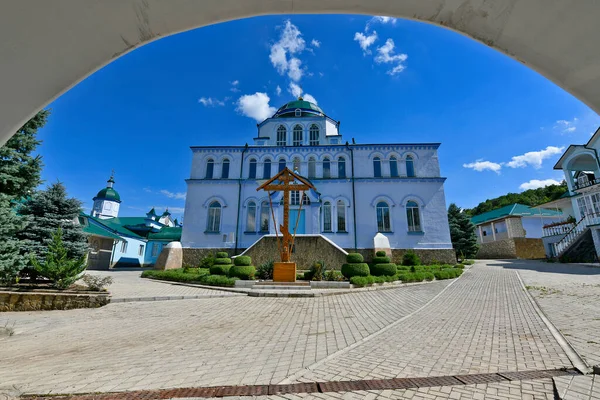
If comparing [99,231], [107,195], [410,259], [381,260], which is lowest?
[381,260]

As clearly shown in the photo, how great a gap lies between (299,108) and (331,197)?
10922mm

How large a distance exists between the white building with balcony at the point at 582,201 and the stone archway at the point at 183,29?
28.5 m

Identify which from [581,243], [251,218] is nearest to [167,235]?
[251,218]

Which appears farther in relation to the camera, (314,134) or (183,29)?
(314,134)

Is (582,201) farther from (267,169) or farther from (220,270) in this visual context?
(220,270)

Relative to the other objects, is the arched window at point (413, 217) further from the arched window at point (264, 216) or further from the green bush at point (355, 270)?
the arched window at point (264, 216)

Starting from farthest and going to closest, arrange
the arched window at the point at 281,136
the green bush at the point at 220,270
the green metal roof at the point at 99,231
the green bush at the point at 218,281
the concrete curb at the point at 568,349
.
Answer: the arched window at the point at 281,136, the green metal roof at the point at 99,231, the green bush at the point at 220,270, the green bush at the point at 218,281, the concrete curb at the point at 568,349

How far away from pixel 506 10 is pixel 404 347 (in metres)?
4.99

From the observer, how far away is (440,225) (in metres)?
21.4

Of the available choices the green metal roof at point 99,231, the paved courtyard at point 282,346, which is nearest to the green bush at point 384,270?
the paved courtyard at point 282,346

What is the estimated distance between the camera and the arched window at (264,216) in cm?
2247

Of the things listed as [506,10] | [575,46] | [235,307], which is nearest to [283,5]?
[506,10]

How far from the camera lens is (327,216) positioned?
2269 centimetres

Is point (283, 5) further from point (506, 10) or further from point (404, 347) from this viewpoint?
point (404, 347)
